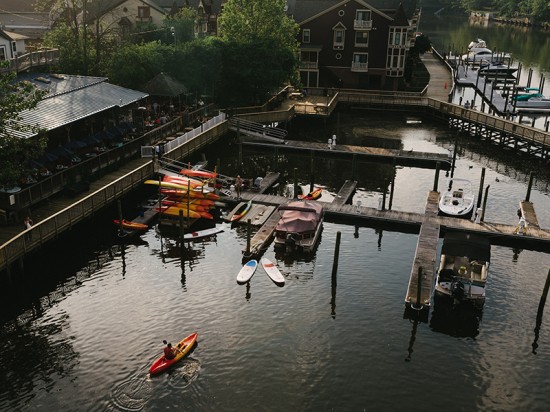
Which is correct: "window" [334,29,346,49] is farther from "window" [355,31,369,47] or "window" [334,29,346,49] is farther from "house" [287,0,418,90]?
"window" [355,31,369,47]

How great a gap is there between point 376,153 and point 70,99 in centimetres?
3338

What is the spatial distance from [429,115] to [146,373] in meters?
66.6

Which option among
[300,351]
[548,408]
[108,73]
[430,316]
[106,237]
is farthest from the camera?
[108,73]

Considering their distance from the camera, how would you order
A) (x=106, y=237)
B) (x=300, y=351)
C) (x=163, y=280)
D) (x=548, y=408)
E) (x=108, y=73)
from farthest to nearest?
(x=108, y=73) → (x=106, y=237) → (x=163, y=280) → (x=300, y=351) → (x=548, y=408)

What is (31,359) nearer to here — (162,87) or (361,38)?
(162,87)

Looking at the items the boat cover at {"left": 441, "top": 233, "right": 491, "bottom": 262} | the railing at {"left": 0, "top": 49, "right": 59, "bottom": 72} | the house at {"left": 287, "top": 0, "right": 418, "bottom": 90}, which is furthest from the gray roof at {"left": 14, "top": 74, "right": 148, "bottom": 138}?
A: the house at {"left": 287, "top": 0, "right": 418, "bottom": 90}

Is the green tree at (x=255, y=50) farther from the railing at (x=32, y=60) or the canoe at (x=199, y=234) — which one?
→ the canoe at (x=199, y=234)

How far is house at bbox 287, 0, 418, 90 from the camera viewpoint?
89.4 meters

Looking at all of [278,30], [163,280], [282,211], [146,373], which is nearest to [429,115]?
[278,30]

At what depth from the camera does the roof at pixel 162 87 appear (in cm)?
6266

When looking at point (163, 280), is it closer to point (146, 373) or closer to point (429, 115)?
point (146, 373)

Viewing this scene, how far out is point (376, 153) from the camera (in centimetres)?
6278

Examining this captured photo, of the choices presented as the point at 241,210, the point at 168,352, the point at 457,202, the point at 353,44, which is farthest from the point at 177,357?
the point at 353,44

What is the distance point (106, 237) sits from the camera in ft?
140
